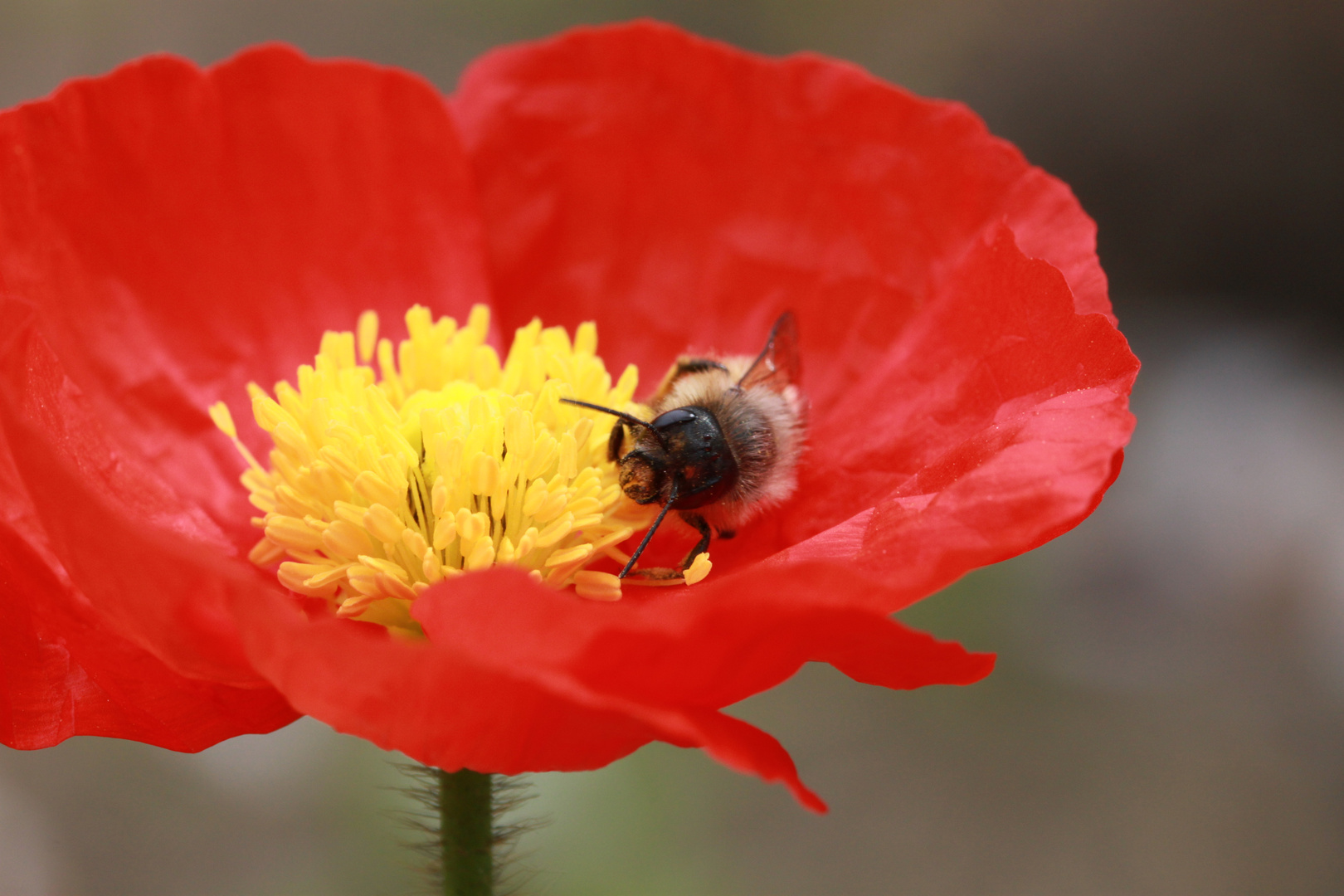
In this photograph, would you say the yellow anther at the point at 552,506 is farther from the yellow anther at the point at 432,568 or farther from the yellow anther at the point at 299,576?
the yellow anther at the point at 299,576

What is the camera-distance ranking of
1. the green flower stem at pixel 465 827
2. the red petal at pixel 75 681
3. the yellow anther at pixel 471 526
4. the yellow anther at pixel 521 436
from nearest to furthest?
the red petal at pixel 75 681, the green flower stem at pixel 465 827, the yellow anther at pixel 471 526, the yellow anther at pixel 521 436

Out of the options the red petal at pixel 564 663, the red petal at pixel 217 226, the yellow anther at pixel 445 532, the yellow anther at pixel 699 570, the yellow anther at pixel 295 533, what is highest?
the red petal at pixel 217 226

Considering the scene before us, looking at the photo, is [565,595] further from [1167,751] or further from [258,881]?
[1167,751]

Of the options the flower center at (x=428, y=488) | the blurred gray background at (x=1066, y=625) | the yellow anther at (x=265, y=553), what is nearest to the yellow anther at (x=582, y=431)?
the flower center at (x=428, y=488)

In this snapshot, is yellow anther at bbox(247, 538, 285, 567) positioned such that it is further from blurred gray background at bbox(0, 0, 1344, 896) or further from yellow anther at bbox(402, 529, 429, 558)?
blurred gray background at bbox(0, 0, 1344, 896)

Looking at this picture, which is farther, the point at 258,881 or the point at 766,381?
the point at 258,881

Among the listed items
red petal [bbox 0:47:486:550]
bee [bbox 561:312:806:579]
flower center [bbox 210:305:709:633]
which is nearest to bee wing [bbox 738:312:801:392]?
bee [bbox 561:312:806:579]

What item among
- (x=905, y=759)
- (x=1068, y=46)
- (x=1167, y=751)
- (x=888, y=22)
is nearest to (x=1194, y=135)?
(x=1068, y=46)
